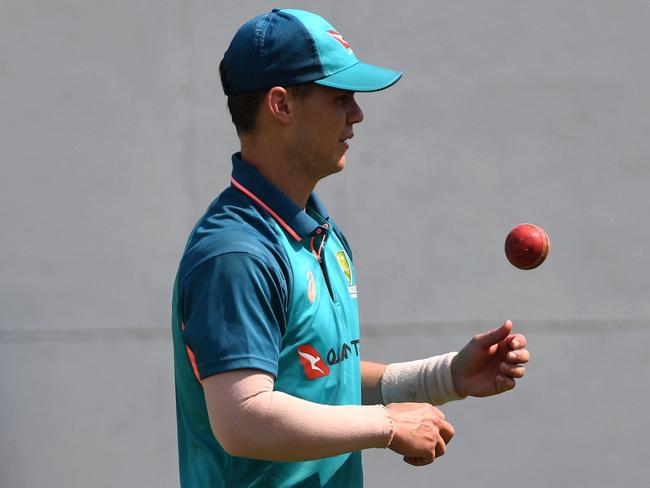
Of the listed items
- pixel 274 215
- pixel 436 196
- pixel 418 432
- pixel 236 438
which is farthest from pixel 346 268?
pixel 436 196

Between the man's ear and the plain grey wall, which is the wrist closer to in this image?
the man's ear

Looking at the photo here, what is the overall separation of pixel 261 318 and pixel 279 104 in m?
0.54

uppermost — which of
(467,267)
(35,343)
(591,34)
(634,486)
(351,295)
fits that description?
(591,34)

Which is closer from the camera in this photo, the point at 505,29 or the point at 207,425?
the point at 207,425

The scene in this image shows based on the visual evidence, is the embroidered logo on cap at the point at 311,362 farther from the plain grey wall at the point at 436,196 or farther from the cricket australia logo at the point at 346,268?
the plain grey wall at the point at 436,196

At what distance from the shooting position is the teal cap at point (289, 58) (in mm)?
2496

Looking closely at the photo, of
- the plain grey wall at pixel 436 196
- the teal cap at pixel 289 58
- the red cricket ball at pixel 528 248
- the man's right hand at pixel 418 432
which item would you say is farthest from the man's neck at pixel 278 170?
the plain grey wall at pixel 436 196

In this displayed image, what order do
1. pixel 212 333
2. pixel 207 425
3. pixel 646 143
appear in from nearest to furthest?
pixel 212 333, pixel 207 425, pixel 646 143

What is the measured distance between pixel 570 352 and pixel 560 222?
562 millimetres

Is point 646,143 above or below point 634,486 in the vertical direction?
above

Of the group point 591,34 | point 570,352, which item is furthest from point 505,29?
point 570,352

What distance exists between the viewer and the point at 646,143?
4.76m

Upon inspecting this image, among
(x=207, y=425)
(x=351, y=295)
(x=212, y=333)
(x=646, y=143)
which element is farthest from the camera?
(x=646, y=143)

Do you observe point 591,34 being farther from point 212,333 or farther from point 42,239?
point 212,333
